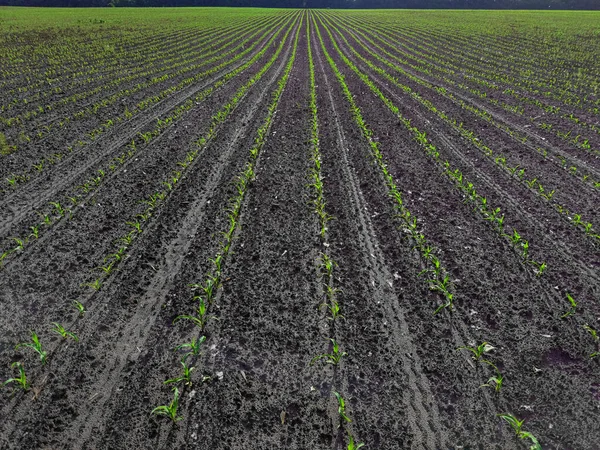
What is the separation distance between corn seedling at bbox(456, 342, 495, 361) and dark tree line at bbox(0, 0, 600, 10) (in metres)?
101

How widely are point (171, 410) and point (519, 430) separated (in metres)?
3.26

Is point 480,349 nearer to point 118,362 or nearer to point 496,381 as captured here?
point 496,381

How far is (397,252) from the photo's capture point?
555cm

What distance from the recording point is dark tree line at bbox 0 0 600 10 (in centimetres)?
7828

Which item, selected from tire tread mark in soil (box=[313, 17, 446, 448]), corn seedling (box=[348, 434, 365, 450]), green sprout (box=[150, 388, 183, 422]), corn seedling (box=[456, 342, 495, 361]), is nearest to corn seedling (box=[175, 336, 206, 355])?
green sprout (box=[150, 388, 183, 422])

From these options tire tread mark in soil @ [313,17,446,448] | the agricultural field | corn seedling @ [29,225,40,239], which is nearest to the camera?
tire tread mark in soil @ [313,17,446,448]

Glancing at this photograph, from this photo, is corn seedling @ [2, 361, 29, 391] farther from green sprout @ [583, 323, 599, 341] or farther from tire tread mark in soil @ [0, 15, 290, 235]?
green sprout @ [583, 323, 599, 341]

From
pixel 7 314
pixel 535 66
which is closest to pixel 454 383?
pixel 7 314

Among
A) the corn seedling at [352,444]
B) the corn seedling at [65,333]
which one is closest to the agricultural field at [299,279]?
the corn seedling at [65,333]

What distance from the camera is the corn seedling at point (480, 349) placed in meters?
3.83

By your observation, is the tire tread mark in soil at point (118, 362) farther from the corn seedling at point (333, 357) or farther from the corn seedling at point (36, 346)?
the corn seedling at point (333, 357)

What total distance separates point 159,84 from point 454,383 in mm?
16983

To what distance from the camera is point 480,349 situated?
12.6ft

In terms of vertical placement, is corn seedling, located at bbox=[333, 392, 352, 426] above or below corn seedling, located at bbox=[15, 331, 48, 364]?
below
